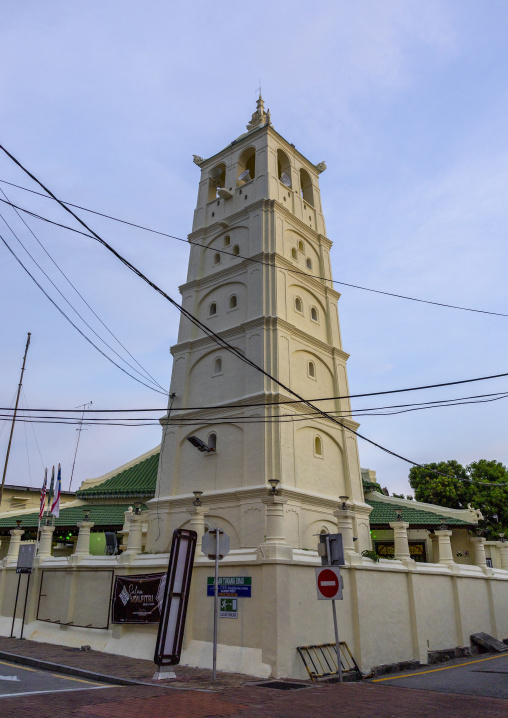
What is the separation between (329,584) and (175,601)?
375 cm

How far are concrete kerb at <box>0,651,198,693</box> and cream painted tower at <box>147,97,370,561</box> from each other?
895 cm

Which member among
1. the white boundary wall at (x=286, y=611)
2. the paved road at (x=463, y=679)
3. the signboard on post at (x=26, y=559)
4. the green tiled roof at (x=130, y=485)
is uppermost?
the green tiled roof at (x=130, y=485)

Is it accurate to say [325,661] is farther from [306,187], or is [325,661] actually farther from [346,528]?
[306,187]

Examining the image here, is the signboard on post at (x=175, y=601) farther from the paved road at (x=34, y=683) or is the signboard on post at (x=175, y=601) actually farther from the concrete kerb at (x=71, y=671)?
the paved road at (x=34, y=683)

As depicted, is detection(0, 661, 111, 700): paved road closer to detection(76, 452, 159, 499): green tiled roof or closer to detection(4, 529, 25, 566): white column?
detection(4, 529, 25, 566): white column

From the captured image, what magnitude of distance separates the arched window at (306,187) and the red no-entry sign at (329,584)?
92.8 feet

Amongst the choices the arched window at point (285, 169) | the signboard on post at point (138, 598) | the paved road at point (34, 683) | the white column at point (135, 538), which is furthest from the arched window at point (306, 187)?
the paved road at point (34, 683)

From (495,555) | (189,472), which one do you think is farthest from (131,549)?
(495,555)

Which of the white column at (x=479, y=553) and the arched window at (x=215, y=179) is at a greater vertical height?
the arched window at (x=215, y=179)

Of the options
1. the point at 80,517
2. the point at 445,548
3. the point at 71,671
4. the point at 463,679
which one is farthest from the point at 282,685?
the point at 80,517

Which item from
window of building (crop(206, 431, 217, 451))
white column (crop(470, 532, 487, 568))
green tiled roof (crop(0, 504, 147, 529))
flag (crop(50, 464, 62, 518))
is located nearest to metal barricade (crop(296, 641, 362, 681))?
white column (crop(470, 532, 487, 568))

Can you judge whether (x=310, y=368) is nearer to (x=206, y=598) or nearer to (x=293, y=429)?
(x=293, y=429)

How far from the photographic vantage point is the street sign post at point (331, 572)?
39.1ft

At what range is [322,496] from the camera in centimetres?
2402
